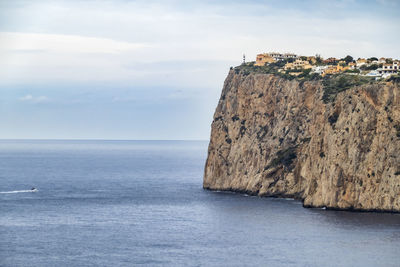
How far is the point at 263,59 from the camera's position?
183 m

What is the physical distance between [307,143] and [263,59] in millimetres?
48463

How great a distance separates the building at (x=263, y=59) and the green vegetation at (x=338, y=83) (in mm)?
40534

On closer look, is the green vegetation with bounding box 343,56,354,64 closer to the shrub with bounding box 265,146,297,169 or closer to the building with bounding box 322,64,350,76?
the building with bounding box 322,64,350,76

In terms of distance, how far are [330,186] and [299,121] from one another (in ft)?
86.8

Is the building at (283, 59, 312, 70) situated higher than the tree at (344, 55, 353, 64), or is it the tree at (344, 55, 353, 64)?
the tree at (344, 55, 353, 64)

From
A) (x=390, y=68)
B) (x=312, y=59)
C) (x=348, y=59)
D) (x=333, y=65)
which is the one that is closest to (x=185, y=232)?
(x=390, y=68)

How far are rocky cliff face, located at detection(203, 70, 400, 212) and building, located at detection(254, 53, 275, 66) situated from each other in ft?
57.1

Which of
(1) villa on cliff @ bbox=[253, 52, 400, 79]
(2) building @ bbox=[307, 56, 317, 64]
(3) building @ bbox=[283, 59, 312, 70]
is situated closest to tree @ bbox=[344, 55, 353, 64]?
(1) villa on cliff @ bbox=[253, 52, 400, 79]

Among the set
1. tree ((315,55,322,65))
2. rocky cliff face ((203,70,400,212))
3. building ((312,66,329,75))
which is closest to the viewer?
rocky cliff face ((203,70,400,212))

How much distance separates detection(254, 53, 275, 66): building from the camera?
181 m

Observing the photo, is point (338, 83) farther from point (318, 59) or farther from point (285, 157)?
point (318, 59)

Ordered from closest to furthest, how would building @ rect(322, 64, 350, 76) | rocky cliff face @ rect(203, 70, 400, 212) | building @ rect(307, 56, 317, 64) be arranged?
rocky cliff face @ rect(203, 70, 400, 212) < building @ rect(322, 64, 350, 76) < building @ rect(307, 56, 317, 64)

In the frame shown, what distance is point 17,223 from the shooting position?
110500 mm

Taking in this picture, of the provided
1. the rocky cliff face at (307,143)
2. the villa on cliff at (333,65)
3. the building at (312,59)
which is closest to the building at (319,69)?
the villa on cliff at (333,65)
